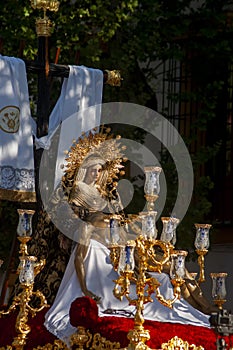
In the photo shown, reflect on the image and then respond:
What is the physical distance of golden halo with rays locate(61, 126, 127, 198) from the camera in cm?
1091

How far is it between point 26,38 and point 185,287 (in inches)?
171

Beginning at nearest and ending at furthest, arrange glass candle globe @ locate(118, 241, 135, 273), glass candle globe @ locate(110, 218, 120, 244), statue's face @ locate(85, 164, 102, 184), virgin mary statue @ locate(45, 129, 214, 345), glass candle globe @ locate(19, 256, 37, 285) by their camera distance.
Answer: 1. glass candle globe @ locate(118, 241, 135, 273)
2. glass candle globe @ locate(110, 218, 120, 244)
3. glass candle globe @ locate(19, 256, 37, 285)
4. virgin mary statue @ locate(45, 129, 214, 345)
5. statue's face @ locate(85, 164, 102, 184)

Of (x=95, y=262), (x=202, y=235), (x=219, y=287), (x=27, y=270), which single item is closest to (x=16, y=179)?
(x=95, y=262)

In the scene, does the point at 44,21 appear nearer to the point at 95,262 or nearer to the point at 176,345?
the point at 95,262

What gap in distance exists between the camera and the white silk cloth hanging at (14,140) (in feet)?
35.2

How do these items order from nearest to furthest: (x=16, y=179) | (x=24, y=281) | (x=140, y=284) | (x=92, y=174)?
1. (x=140, y=284)
2. (x=24, y=281)
3. (x=16, y=179)
4. (x=92, y=174)

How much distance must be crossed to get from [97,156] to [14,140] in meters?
0.72

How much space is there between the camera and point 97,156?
35.9ft

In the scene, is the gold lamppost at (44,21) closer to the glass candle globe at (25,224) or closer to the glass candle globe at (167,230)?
the glass candle globe at (25,224)

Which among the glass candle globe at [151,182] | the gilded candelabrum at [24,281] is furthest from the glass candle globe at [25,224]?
the glass candle globe at [151,182]

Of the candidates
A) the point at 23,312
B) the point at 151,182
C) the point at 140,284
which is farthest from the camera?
the point at 23,312

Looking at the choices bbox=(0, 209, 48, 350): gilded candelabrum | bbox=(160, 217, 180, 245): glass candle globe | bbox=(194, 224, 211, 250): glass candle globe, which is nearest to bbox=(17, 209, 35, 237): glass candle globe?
bbox=(0, 209, 48, 350): gilded candelabrum

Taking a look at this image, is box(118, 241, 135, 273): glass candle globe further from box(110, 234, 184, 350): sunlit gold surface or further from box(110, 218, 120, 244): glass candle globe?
box(110, 218, 120, 244): glass candle globe

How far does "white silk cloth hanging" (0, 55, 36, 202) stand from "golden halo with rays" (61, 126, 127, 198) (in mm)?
317
